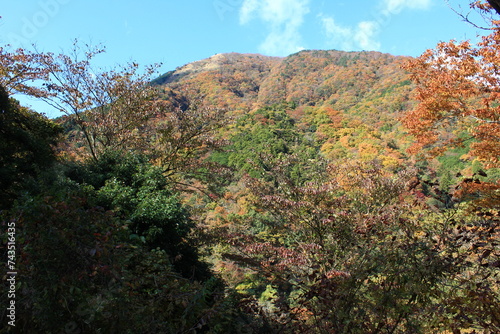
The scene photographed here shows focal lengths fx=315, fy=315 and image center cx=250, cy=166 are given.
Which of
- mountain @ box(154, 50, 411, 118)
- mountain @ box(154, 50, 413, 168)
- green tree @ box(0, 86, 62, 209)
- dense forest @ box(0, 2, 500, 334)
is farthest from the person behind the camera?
mountain @ box(154, 50, 411, 118)

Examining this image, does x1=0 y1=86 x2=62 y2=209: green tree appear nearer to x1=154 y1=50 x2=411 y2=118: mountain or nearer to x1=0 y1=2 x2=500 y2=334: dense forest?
x1=0 y1=2 x2=500 y2=334: dense forest

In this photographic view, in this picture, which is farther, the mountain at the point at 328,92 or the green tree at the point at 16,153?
the mountain at the point at 328,92

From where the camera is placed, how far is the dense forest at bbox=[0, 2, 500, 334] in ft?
7.55

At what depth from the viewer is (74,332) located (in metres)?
2.17

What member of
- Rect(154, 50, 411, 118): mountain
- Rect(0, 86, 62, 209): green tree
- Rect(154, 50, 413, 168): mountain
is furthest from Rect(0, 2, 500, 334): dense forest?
Rect(154, 50, 411, 118): mountain

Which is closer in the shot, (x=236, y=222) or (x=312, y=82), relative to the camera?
(x=236, y=222)

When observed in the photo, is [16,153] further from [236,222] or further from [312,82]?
[312,82]

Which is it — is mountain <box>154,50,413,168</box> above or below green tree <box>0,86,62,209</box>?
above

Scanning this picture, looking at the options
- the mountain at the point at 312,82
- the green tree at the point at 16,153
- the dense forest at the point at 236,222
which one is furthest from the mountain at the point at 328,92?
the green tree at the point at 16,153

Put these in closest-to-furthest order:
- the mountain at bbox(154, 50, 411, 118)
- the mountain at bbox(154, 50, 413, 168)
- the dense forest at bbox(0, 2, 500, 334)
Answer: the dense forest at bbox(0, 2, 500, 334)
the mountain at bbox(154, 50, 413, 168)
the mountain at bbox(154, 50, 411, 118)

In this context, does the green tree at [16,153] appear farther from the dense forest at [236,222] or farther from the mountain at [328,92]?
the mountain at [328,92]

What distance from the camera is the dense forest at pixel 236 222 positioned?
230 centimetres

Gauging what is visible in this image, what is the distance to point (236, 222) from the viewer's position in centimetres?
1562

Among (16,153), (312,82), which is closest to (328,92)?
(312,82)
